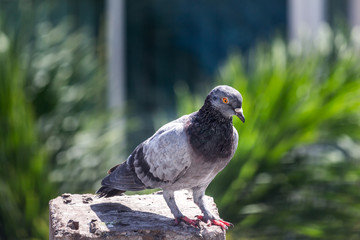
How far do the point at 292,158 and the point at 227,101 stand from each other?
232 centimetres

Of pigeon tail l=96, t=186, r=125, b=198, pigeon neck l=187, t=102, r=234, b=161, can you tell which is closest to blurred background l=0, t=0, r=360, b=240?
pigeon tail l=96, t=186, r=125, b=198

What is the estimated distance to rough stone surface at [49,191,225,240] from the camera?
3297 mm

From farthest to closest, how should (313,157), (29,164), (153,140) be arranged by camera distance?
(313,157) < (29,164) < (153,140)

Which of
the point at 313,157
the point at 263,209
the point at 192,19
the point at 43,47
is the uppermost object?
the point at 192,19

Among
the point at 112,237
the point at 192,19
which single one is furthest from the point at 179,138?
the point at 192,19

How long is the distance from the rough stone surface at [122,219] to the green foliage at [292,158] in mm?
1347

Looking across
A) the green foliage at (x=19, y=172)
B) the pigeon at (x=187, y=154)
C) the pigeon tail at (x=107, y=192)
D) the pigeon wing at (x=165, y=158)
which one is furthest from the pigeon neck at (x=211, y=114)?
the green foliage at (x=19, y=172)

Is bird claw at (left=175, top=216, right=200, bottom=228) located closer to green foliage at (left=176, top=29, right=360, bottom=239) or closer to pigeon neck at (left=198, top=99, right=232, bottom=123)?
pigeon neck at (left=198, top=99, right=232, bottom=123)

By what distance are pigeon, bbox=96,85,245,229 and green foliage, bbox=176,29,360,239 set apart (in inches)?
67.6

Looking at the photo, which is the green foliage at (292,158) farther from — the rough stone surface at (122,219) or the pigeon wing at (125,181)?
the pigeon wing at (125,181)

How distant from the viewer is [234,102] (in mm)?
3176

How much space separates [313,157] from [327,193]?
298mm

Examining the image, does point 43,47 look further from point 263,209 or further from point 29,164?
point 263,209

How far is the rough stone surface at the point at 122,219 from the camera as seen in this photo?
130 inches
